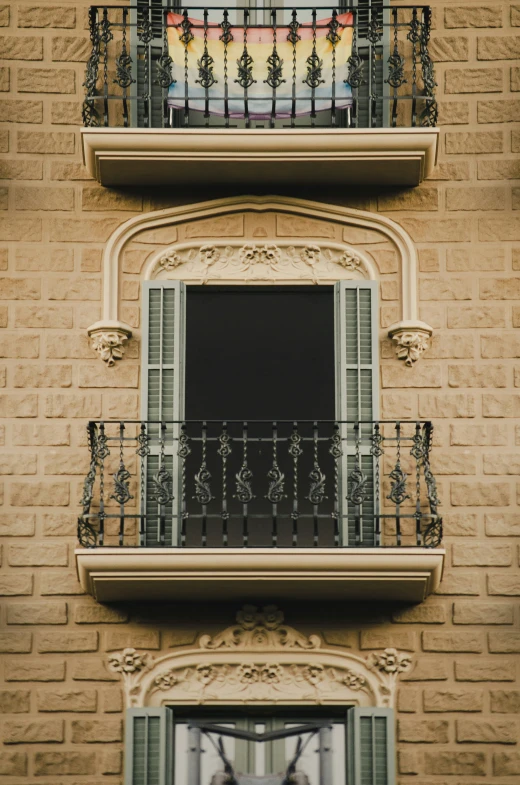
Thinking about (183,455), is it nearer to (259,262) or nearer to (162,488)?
(162,488)

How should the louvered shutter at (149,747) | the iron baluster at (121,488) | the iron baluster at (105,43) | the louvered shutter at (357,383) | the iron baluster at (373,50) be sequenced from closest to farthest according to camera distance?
1. the louvered shutter at (149,747)
2. the iron baluster at (121,488)
3. the louvered shutter at (357,383)
4. the iron baluster at (105,43)
5. the iron baluster at (373,50)

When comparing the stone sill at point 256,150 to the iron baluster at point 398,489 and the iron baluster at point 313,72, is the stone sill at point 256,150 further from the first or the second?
the iron baluster at point 398,489

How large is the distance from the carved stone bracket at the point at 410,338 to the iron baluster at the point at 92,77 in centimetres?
327

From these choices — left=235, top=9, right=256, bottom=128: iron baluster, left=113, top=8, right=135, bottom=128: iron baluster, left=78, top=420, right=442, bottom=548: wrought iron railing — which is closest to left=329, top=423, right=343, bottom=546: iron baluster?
left=78, top=420, right=442, bottom=548: wrought iron railing

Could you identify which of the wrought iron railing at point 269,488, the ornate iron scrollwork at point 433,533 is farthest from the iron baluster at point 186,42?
the ornate iron scrollwork at point 433,533

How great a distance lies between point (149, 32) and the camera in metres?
15.4

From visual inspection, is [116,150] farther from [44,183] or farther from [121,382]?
[121,382]

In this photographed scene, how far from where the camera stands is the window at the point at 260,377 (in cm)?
1466

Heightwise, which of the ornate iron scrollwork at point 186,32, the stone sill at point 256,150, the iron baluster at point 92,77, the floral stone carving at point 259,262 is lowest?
the floral stone carving at point 259,262

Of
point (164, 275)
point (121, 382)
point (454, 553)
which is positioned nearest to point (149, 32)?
point (164, 275)

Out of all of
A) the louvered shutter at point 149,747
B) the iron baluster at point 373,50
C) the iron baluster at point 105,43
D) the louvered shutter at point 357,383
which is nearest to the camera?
the louvered shutter at point 149,747

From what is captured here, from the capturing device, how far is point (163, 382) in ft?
49.0

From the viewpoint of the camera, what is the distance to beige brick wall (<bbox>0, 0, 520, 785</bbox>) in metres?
14.1

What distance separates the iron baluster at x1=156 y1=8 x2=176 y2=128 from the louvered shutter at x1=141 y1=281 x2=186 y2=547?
5.34 feet
